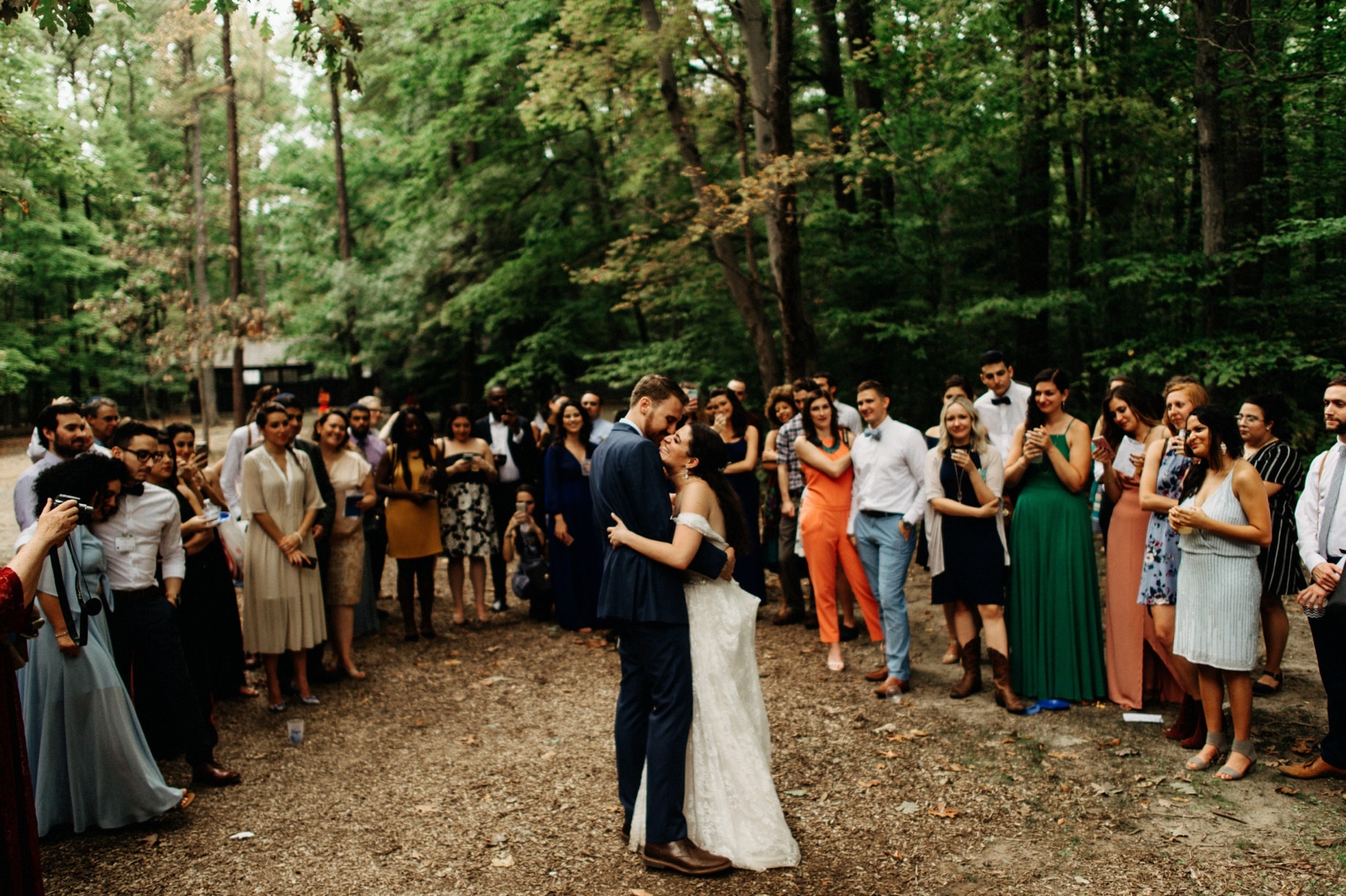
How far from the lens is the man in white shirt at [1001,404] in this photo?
23.2 ft

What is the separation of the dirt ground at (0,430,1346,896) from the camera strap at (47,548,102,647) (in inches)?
41.3

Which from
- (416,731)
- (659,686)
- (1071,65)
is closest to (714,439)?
(659,686)

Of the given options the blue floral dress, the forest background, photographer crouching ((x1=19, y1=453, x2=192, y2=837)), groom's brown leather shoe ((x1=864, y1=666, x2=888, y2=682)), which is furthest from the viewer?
the forest background

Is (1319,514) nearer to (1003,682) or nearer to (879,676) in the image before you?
(1003,682)

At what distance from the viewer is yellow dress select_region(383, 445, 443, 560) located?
7.88 meters

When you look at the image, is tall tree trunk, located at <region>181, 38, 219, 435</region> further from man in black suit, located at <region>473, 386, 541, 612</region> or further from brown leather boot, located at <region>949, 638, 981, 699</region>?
brown leather boot, located at <region>949, 638, 981, 699</region>

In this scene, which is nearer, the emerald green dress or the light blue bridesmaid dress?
the light blue bridesmaid dress

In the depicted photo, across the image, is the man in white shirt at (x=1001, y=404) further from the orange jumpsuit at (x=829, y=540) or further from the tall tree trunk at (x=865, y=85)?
the tall tree trunk at (x=865, y=85)

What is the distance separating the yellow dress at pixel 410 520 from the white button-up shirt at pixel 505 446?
1.02 meters

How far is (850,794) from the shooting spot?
4875mm

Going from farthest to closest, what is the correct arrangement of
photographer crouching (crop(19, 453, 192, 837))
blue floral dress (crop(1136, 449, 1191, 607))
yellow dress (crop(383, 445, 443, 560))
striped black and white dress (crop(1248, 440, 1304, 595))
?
1. yellow dress (crop(383, 445, 443, 560))
2. striped black and white dress (crop(1248, 440, 1304, 595))
3. blue floral dress (crop(1136, 449, 1191, 607))
4. photographer crouching (crop(19, 453, 192, 837))

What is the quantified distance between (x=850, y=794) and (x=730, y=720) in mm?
1255

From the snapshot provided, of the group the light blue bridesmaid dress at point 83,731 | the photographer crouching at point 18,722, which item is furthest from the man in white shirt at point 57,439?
the photographer crouching at point 18,722

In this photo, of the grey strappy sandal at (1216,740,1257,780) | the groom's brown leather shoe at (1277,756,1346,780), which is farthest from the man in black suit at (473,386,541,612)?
the groom's brown leather shoe at (1277,756,1346,780)
